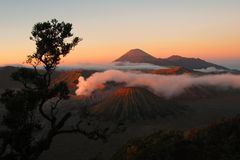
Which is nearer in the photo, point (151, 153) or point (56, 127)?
point (56, 127)

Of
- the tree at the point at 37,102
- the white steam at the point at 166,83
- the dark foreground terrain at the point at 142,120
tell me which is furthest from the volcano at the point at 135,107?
the tree at the point at 37,102

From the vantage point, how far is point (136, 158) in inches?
1335

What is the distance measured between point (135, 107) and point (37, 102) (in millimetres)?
95745

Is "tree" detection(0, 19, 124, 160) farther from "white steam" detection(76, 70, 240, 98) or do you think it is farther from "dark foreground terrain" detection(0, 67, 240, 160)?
"white steam" detection(76, 70, 240, 98)

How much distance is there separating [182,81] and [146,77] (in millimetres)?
23020

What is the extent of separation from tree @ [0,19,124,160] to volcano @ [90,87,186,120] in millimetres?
84508

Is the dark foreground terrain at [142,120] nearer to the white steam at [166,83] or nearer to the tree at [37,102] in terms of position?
the white steam at [166,83]

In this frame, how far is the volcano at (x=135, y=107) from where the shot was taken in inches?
4235

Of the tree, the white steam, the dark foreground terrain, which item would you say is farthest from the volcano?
the tree

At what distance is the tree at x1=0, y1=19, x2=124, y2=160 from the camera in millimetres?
17531

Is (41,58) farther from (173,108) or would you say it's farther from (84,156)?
(173,108)

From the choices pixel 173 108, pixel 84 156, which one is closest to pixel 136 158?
pixel 84 156

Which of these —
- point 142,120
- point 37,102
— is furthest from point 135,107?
point 37,102

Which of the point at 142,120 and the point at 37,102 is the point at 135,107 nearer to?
the point at 142,120
